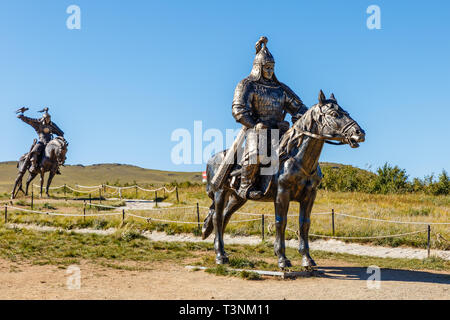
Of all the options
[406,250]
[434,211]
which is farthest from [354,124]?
[434,211]

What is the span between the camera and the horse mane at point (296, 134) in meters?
7.56

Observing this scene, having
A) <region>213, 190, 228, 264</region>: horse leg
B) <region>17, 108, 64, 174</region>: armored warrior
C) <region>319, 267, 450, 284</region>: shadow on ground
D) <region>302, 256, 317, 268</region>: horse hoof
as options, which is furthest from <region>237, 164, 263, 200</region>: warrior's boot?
<region>17, 108, 64, 174</region>: armored warrior

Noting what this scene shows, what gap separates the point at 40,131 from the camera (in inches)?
953

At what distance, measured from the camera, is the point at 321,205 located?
19297mm

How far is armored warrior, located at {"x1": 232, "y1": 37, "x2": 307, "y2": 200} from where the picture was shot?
808 cm

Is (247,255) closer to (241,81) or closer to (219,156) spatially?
(219,156)

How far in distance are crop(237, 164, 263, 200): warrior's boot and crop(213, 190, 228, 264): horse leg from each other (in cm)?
84

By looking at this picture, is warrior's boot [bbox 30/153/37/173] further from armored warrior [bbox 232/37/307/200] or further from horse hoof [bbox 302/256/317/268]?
horse hoof [bbox 302/256/317/268]

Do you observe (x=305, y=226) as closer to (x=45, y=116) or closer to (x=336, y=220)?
(x=336, y=220)

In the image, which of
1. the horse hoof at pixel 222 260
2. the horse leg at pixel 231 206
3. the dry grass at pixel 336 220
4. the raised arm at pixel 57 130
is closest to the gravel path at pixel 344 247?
the dry grass at pixel 336 220

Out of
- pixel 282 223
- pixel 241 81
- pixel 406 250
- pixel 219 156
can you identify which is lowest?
pixel 406 250

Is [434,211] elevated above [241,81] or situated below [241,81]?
below

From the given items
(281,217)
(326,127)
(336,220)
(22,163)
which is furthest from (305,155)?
(22,163)
